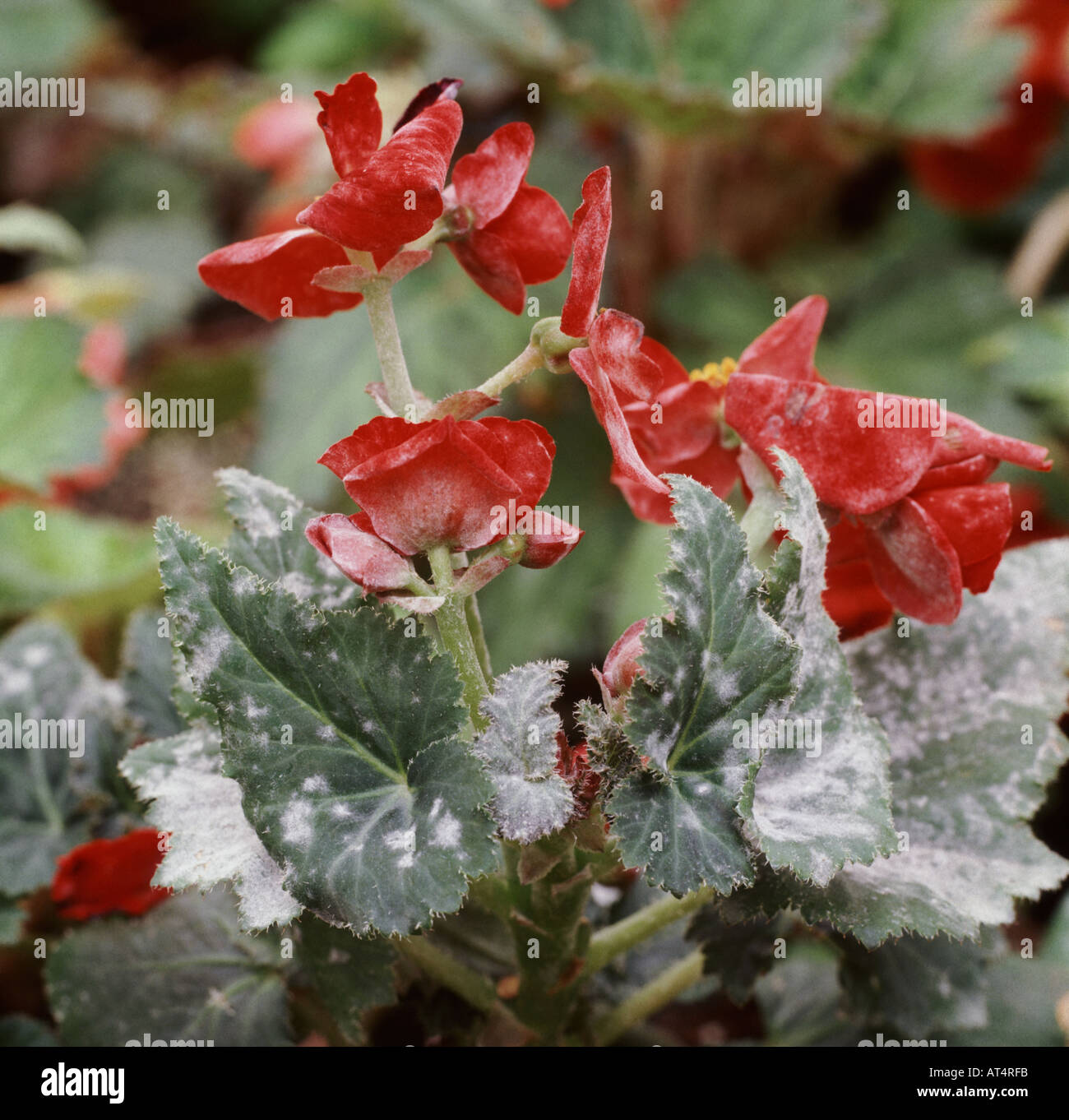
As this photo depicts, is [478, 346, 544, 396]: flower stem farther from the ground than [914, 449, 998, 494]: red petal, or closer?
farther from the ground

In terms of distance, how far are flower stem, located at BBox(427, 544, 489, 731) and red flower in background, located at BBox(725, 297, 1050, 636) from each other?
12cm

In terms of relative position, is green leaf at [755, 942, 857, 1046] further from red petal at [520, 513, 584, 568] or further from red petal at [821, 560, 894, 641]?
red petal at [520, 513, 584, 568]

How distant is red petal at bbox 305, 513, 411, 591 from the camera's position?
315mm

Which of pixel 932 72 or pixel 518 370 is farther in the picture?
pixel 932 72

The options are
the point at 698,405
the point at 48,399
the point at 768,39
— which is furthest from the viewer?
the point at 768,39

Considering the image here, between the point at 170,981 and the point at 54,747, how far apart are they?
144 mm

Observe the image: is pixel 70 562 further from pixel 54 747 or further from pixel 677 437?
pixel 677 437

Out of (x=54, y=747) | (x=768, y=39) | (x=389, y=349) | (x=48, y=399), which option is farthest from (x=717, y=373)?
(x=768, y=39)

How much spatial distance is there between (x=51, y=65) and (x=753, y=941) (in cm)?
171

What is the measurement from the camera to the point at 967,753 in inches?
17.1

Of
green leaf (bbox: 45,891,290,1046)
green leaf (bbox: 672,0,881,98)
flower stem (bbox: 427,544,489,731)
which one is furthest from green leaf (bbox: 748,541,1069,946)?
green leaf (bbox: 672,0,881,98)

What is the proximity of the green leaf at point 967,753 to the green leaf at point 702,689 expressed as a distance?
58mm

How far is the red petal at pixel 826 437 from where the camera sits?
1.24 feet
